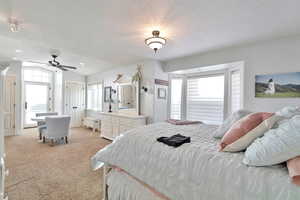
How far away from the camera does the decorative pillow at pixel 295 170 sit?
0.85 meters

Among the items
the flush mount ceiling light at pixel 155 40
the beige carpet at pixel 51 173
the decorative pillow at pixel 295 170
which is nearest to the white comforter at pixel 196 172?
the decorative pillow at pixel 295 170

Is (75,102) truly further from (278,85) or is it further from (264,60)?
(278,85)

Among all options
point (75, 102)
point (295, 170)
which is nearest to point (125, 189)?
point (295, 170)

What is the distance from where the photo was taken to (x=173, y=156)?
1.37 m

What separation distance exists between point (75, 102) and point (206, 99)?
5.82m

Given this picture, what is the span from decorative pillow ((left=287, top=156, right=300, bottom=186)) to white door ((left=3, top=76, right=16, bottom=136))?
715cm

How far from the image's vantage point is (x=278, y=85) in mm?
2742

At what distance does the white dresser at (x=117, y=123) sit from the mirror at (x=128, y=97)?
415 mm

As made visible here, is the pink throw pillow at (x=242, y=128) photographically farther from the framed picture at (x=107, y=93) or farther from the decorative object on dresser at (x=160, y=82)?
the framed picture at (x=107, y=93)

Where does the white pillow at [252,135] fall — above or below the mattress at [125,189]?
above

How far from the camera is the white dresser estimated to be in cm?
419

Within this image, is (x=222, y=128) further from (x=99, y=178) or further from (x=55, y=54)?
(x=55, y=54)

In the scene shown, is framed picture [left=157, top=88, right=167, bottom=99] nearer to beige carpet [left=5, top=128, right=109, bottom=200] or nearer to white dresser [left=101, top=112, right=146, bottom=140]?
white dresser [left=101, top=112, right=146, bottom=140]

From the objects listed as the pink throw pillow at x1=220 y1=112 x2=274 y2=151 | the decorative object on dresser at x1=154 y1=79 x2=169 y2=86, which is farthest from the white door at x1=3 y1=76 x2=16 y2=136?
the pink throw pillow at x1=220 y1=112 x2=274 y2=151
